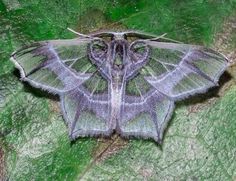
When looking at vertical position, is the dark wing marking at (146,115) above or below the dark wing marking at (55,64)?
below

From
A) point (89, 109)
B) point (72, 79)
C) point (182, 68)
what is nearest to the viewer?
point (182, 68)

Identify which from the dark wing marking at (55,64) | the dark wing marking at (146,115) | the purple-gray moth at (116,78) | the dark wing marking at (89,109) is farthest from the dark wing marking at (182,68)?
the dark wing marking at (55,64)

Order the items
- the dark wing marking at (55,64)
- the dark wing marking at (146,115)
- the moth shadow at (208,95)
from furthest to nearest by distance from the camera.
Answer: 1. the moth shadow at (208,95)
2. the dark wing marking at (146,115)
3. the dark wing marking at (55,64)

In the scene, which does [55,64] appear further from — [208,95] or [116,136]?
[208,95]

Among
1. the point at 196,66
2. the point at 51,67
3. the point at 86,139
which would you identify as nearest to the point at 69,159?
the point at 86,139

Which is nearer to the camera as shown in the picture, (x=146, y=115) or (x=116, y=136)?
(x=146, y=115)

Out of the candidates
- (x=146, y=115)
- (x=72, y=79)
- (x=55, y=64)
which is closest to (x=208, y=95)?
(x=146, y=115)

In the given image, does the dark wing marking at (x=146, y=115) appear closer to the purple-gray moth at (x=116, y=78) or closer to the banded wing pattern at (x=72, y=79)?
the purple-gray moth at (x=116, y=78)
